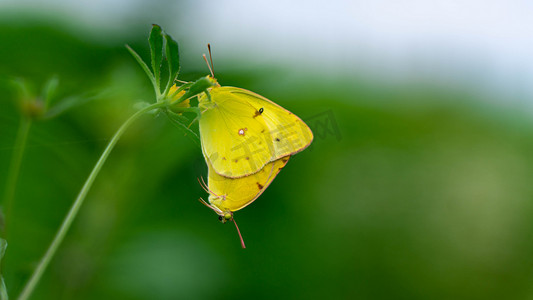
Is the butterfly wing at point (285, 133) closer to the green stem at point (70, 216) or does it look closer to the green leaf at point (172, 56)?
the green leaf at point (172, 56)

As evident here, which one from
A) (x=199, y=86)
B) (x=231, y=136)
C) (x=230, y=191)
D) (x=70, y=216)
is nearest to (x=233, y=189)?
(x=230, y=191)

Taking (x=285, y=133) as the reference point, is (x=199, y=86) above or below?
above

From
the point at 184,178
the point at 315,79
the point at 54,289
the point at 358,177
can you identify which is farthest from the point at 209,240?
the point at 315,79

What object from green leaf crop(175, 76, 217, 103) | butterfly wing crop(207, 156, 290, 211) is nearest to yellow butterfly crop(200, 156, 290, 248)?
butterfly wing crop(207, 156, 290, 211)

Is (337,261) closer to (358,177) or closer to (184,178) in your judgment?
(358,177)

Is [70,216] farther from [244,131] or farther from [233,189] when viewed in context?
[244,131]

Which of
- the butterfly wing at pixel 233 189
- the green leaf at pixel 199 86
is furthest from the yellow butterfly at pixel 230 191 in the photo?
the green leaf at pixel 199 86
